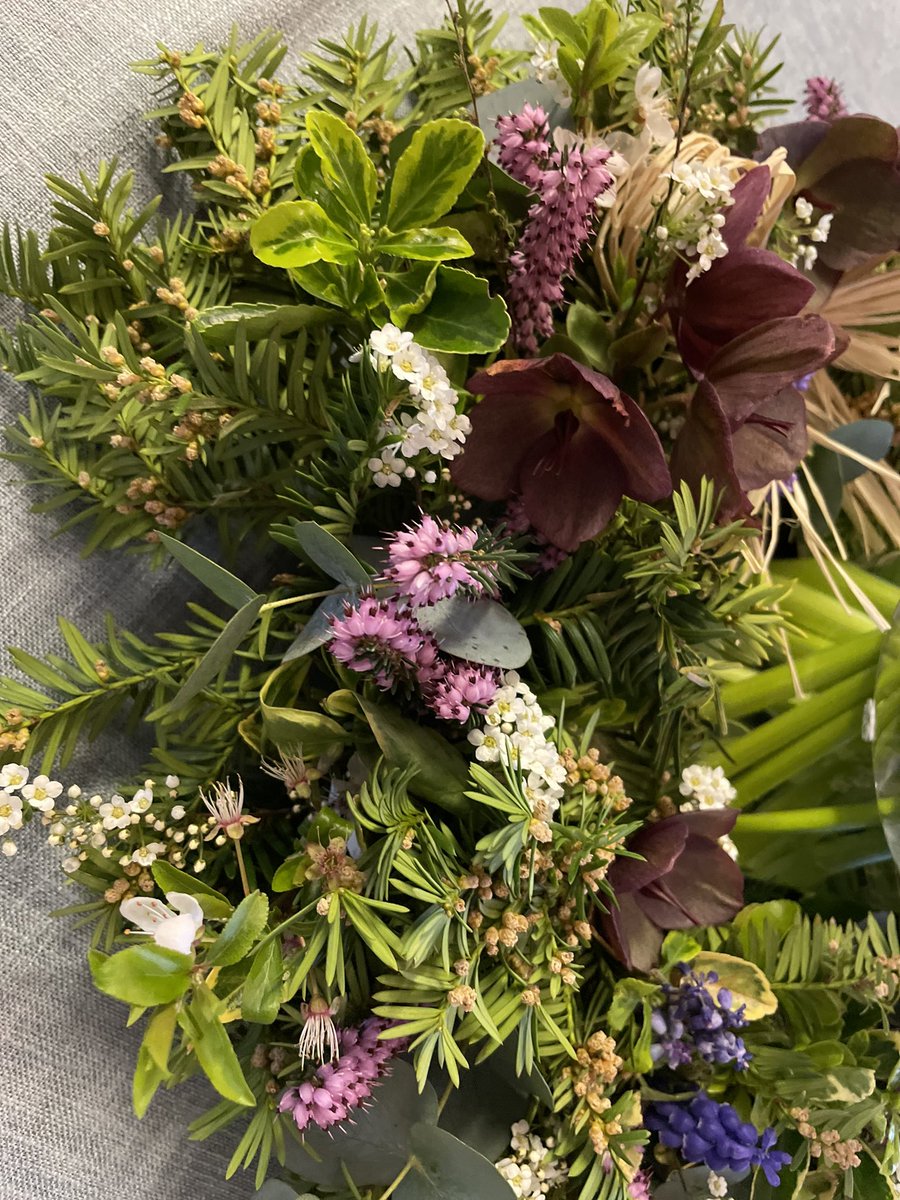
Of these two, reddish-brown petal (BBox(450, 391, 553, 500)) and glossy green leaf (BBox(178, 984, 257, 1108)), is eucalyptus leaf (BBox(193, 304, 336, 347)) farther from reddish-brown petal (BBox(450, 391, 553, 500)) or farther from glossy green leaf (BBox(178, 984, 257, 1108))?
glossy green leaf (BBox(178, 984, 257, 1108))

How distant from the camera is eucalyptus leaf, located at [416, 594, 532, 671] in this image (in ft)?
1.22

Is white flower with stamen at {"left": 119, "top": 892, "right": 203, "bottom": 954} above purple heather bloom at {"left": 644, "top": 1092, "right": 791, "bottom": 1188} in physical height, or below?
above

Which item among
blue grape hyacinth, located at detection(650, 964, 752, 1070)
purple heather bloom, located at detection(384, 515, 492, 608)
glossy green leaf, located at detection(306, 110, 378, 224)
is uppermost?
glossy green leaf, located at detection(306, 110, 378, 224)

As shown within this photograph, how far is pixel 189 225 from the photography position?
43 centimetres

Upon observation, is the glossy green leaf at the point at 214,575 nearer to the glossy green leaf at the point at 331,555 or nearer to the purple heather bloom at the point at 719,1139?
the glossy green leaf at the point at 331,555

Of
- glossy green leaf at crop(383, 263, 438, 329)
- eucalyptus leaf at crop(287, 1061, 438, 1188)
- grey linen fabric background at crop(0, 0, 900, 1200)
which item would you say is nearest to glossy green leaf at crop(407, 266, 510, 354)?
glossy green leaf at crop(383, 263, 438, 329)

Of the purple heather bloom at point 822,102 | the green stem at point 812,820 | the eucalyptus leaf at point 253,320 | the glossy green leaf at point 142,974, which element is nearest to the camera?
the glossy green leaf at point 142,974

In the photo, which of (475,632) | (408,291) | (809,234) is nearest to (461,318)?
(408,291)

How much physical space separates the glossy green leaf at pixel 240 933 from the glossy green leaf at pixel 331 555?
0.44 feet

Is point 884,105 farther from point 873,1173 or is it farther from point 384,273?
point 873,1173

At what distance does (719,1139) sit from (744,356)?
377mm

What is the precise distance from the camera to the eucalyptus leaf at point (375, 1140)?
0.40 m

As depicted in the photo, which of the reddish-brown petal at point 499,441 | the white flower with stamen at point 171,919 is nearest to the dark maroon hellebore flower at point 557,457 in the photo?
the reddish-brown petal at point 499,441

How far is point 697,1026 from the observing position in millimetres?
432
